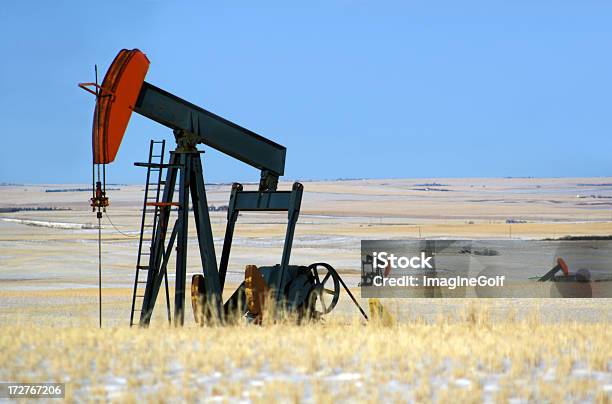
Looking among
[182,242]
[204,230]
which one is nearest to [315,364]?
[182,242]

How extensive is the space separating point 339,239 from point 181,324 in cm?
3362

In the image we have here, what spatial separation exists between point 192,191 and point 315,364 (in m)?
5.32

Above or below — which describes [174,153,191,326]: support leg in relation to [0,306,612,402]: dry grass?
Result: above

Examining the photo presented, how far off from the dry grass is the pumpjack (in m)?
2.53

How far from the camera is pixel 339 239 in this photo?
45969mm

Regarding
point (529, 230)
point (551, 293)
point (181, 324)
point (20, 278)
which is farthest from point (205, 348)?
point (529, 230)

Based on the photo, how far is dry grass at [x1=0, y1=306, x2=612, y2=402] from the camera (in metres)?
7.49

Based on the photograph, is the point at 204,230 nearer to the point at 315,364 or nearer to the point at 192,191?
the point at 192,191

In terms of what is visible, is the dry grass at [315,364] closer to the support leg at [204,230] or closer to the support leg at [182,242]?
the support leg at [182,242]

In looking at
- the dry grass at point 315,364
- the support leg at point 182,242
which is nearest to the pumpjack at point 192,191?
the support leg at point 182,242

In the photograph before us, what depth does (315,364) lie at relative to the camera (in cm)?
834

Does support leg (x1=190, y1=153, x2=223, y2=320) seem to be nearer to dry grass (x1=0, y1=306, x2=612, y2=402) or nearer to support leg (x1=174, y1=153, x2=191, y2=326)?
support leg (x1=174, y1=153, x2=191, y2=326)

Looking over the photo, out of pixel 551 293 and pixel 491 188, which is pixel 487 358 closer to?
pixel 551 293

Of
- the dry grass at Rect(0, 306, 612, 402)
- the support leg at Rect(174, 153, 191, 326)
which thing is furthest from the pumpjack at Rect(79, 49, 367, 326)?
the dry grass at Rect(0, 306, 612, 402)
